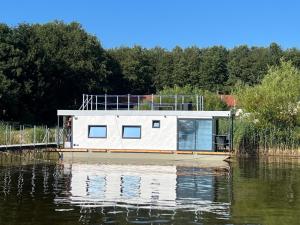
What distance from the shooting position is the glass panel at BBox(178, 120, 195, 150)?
35406mm

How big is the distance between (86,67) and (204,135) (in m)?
40.6

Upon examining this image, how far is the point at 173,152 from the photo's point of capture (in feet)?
113

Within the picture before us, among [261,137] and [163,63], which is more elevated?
[163,63]

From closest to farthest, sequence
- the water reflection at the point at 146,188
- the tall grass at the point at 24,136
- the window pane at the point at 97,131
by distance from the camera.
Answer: the water reflection at the point at 146,188 → the window pane at the point at 97,131 → the tall grass at the point at 24,136

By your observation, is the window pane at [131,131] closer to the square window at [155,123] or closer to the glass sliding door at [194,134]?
the square window at [155,123]

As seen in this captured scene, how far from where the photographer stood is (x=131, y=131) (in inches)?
1430

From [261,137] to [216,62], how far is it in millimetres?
54486

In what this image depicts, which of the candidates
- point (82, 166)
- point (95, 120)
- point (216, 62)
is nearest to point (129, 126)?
point (95, 120)

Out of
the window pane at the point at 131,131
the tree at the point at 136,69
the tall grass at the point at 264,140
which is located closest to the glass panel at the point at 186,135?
the window pane at the point at 131,131

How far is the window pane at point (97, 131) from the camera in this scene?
120 ft

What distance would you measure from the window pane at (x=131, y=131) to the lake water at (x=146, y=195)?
19.8 feet

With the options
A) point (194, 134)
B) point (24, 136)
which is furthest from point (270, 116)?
point (24, 136)

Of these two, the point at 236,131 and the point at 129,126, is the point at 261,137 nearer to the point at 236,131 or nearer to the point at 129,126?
the point at 236,131

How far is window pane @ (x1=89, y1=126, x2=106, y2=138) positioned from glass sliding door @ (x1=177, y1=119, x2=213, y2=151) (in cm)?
512
